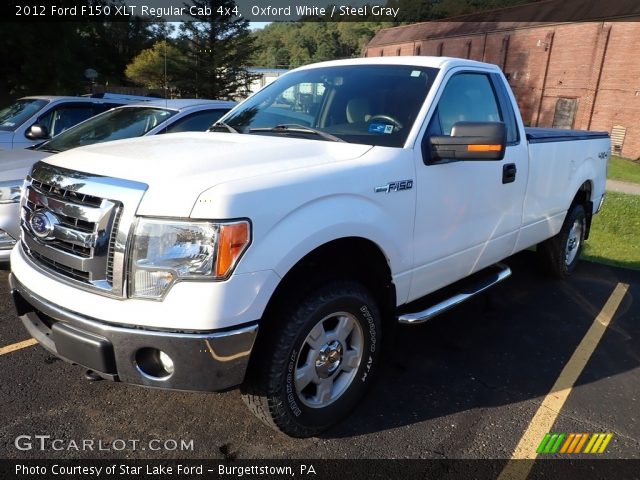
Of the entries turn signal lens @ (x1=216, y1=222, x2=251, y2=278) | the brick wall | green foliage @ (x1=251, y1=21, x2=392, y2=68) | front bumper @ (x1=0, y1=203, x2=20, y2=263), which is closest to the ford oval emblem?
turn signal lens @ (x1=216, y1=222, x2=251, y2=278)

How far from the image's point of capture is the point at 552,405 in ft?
10.6

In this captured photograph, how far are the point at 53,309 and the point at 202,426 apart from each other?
1.07 meters

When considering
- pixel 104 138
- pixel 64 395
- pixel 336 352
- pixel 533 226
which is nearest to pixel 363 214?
pixel 336 352

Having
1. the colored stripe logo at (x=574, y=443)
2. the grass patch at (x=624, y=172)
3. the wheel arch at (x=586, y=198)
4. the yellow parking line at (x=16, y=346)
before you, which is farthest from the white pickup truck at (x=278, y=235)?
the grass patch at (x=624, y=172)

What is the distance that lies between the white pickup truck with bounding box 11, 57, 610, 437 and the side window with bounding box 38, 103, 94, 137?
4.93 metres

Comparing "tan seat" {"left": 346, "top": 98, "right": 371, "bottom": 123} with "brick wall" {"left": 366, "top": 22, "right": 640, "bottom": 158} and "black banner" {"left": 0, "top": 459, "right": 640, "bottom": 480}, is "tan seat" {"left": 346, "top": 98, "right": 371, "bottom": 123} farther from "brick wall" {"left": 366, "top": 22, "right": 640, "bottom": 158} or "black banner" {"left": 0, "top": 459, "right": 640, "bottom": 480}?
"brick wall" {"left": 366, "top": 22, "right": 640, "bottom": 158}

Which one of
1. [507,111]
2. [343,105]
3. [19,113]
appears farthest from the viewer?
[19,113]

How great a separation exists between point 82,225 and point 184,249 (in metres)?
0.58

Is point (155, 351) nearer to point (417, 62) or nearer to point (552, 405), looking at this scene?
point (552, 405)

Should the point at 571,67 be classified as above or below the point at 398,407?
above

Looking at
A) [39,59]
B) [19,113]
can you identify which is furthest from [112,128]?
[39,59]

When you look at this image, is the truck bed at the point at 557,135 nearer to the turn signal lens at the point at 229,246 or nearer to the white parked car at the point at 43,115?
the turn signal lens at the point at 229,246

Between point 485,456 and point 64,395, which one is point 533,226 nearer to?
point 485,456

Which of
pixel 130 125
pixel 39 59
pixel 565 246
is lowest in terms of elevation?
pixel 565 246
